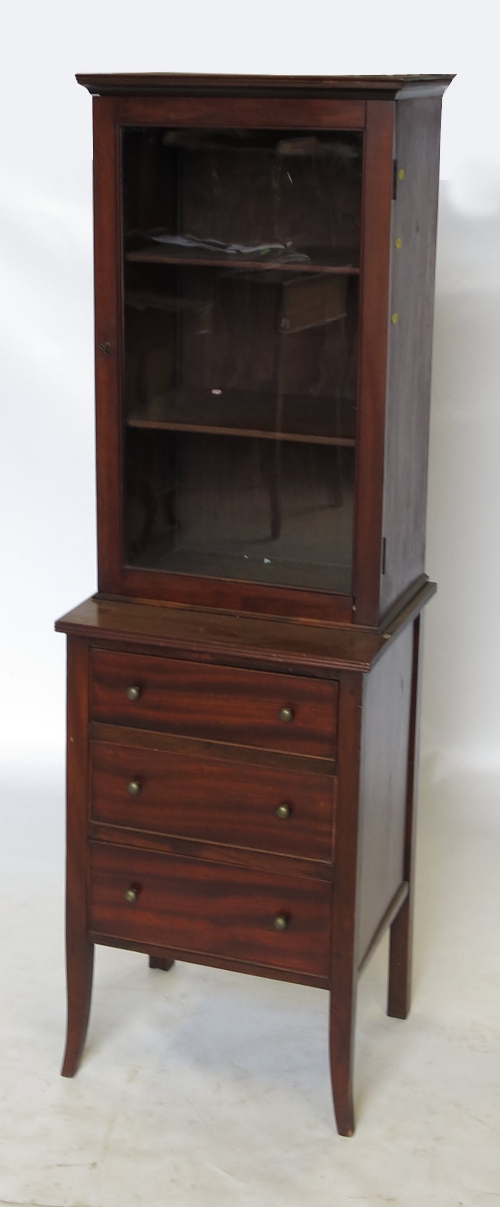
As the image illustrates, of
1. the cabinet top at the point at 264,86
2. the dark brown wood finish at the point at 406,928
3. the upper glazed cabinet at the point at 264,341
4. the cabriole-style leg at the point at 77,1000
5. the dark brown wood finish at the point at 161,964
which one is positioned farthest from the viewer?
the dark brown wood finish at the point at 161,964

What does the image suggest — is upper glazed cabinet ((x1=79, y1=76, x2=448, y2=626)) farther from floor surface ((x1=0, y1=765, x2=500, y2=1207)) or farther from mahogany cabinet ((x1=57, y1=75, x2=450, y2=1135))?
floor surface ((x1=0, y1=765, x2=500, y2=1207))

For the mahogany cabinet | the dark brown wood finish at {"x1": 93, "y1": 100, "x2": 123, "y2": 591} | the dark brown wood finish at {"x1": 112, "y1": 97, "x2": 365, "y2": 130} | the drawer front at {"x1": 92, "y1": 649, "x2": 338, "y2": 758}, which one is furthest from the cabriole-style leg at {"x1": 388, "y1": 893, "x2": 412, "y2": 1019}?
the dark brown wood finish at {"x1": 112, "y1": 97, "x2": 365, "y2": 130}

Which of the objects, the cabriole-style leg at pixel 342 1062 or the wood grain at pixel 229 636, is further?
the cabriole-style leg at pixel 342 1062

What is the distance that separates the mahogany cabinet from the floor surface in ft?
0.32

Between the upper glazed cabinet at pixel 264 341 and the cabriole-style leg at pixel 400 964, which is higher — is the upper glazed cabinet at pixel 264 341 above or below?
above

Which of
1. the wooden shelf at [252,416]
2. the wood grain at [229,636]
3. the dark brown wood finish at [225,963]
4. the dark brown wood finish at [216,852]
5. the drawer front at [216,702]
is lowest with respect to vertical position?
the dark brown wood finish at [225,963]

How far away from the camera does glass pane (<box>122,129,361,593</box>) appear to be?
2297mm

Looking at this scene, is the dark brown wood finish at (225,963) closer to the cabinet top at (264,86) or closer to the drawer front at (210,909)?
the drawer front at (210,909)

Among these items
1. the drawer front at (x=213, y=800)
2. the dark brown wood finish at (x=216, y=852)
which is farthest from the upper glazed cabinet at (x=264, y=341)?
the dark brown wood finish at (x=216, y=852)

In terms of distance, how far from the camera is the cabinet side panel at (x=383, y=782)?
92.4 inches

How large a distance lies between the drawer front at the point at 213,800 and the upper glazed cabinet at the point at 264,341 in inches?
10.3

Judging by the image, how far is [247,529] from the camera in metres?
2.48

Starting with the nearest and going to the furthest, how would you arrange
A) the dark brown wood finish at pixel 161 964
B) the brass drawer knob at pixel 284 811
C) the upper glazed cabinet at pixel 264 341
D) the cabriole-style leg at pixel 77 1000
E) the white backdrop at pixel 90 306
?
the upper glazed cabinet at pixel 264 341 → the brass drawer knob at pixel 284 811 → the cabriole-style leg at pixel 77 1000 → the dark brown wood finish at pixel 161 964 → the white backdrop at pixel 90 306

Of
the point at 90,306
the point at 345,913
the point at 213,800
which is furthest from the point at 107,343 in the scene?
the point at 90,306
